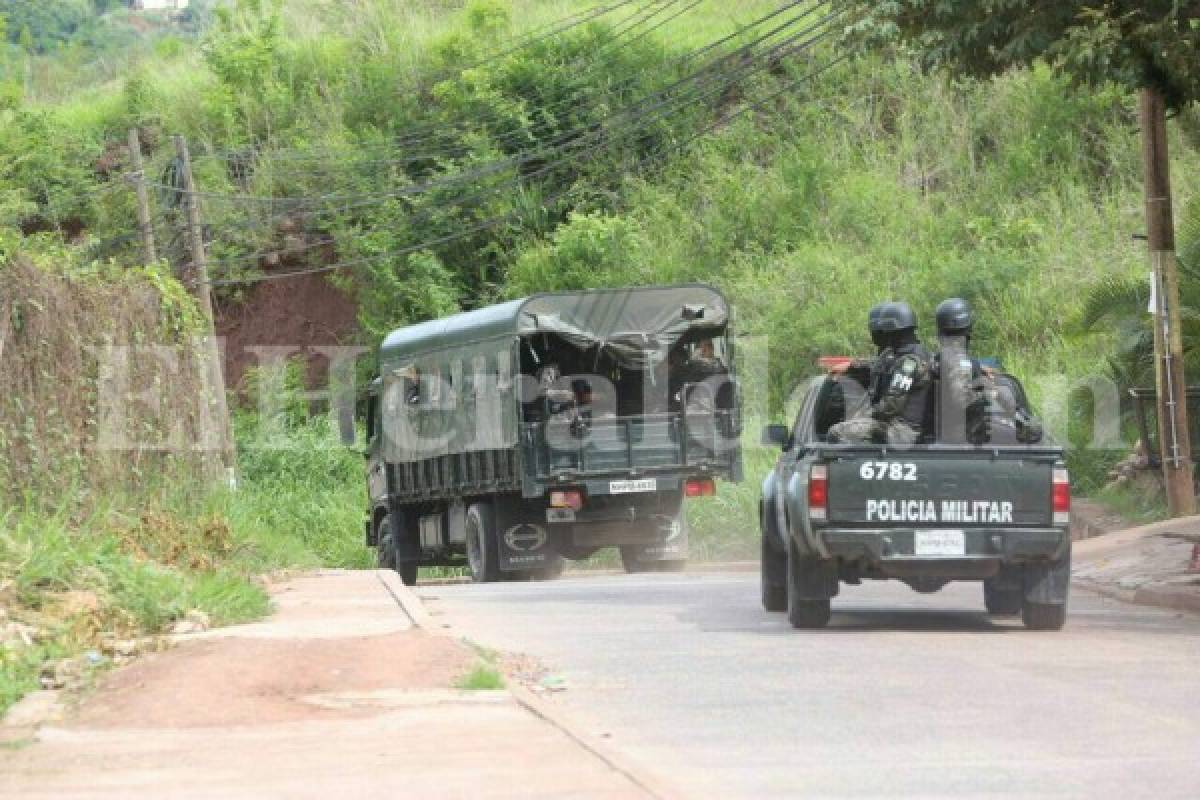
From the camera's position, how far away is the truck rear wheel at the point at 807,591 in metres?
16.0

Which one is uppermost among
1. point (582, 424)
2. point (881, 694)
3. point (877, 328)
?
point (877, 328)

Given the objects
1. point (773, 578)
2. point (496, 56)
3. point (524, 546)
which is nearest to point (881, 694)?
point (773, 578)

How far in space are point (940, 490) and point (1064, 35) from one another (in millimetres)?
4009

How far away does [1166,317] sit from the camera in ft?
77.7

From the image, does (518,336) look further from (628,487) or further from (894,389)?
(894,389)

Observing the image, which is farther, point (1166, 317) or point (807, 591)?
point (1166, 317)

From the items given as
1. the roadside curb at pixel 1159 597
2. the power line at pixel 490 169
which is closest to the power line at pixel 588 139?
the power line at pixel 490 169

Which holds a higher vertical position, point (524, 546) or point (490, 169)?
point (490, 169)

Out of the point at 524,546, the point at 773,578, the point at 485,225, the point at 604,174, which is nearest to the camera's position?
the point at 773,578

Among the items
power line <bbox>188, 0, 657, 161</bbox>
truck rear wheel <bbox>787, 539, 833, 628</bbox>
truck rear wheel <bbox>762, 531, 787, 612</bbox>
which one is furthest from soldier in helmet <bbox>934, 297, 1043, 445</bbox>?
power line <bbox>188, 0, 657, 161</bbox>

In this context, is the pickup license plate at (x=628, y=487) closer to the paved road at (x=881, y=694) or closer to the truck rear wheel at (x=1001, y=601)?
the paved road at (x=881, y=694)

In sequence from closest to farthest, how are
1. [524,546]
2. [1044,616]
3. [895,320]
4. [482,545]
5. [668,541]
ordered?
[1044,616], [895,320], [524,546], [482,545], [668,541]

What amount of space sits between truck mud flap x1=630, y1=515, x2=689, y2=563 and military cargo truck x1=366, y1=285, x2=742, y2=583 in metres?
0.02

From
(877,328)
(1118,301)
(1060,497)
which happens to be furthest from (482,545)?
(1060,497)
